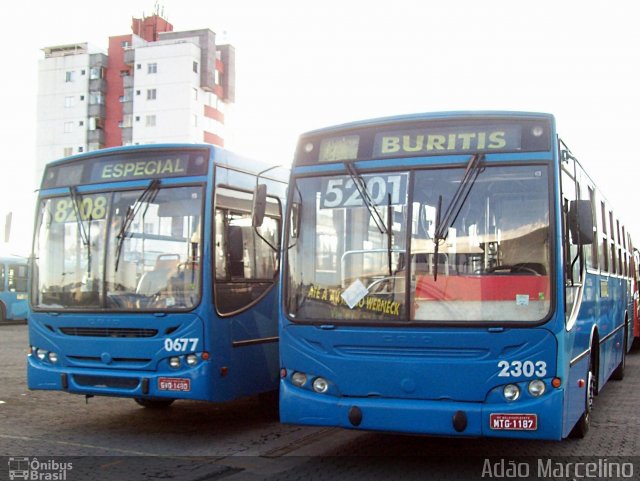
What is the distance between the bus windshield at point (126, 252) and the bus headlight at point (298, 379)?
1.70 meters

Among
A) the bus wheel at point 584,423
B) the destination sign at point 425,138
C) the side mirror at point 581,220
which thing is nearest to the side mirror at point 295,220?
the destination sign at point 425,138

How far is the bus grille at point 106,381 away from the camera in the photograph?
8.56 meters

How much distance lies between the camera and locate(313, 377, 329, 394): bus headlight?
23.3 feet

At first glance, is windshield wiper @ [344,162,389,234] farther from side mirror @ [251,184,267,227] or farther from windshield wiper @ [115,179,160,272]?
windshield wiper @ [115,179,160,272]

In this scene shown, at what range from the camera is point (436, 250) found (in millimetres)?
6840

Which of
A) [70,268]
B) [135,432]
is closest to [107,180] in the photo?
[70,268]

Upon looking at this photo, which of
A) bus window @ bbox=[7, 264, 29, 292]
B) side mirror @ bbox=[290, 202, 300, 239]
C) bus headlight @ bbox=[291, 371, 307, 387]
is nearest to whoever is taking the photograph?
bus headlight @ bbox=[291, 371, 307, 387]

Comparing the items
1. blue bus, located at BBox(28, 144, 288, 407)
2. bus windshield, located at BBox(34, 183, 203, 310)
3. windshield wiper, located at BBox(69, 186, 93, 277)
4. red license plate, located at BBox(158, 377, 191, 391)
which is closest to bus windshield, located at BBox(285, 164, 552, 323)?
blue bus, located at BBox(28, 144, 288, 407)

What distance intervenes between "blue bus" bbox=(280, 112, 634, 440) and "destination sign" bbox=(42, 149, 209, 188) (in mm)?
1749

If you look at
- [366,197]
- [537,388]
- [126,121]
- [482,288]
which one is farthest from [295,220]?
[126,121]

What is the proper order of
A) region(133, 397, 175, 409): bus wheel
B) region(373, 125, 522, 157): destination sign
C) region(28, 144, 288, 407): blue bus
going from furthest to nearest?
1. region(133, 397, 175, 409): bus wheel
2. region(28, 144, 288, 407): blue bus
3. region(373, 125, 522, 157): destination sign

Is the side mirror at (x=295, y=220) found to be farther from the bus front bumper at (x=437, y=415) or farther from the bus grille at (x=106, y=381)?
the bus grille at (x=106, y=381)

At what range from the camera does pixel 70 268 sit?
909cm

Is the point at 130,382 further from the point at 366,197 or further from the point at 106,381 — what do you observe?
the point at 366,197
